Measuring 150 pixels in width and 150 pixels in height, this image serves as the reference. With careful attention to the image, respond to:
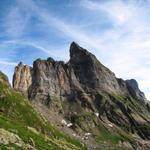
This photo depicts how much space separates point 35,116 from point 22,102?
20.1 meters

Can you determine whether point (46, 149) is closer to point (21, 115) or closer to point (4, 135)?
point (4, 135)

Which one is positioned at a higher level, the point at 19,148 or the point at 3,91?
the point at 3,91

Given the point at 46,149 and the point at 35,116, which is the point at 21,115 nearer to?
the point at 35,116

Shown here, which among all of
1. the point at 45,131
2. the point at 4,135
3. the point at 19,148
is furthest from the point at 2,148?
the point at 45,131

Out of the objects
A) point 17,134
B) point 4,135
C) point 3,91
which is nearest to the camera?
point 4,135

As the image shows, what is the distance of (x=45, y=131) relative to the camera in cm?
16600

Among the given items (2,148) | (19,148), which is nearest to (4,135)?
(19,148)

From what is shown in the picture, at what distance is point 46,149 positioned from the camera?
89.4 m


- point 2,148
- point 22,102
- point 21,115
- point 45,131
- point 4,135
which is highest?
point 22,102

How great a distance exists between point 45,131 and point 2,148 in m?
101

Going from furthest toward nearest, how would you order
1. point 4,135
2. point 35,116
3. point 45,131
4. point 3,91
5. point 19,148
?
point 3,91
point 35,116
point 45,131
point 4,135
point 19,148

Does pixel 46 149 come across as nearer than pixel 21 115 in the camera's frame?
Yes

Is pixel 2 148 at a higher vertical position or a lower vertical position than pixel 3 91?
lower

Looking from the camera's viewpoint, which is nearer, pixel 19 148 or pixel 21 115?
pixel 19 148
